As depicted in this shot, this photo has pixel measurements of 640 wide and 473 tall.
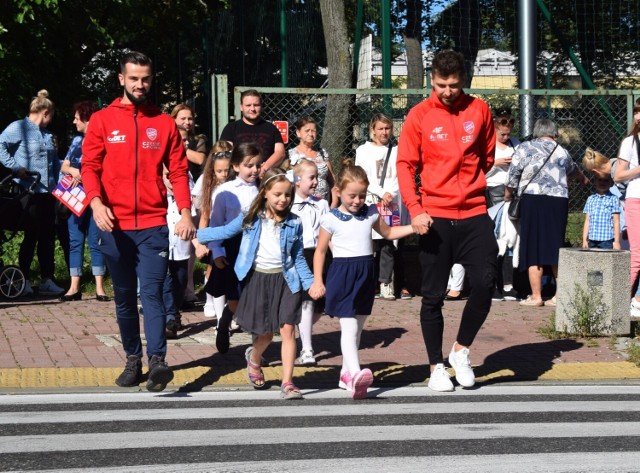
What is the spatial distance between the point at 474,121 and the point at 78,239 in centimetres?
593

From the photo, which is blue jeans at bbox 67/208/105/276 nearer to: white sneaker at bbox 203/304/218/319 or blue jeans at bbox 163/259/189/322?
A: white sneaker at bbox 203/304/218/319

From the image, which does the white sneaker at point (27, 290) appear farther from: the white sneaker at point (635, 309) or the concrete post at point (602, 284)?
the white sneaker at point (635, 309)

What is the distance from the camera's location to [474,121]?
784cm

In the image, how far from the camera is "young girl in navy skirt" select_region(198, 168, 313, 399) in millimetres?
7758

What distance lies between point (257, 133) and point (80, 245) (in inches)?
94.5

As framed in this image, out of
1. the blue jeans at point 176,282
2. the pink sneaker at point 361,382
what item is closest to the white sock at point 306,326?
the pink sneaker at point 361,382

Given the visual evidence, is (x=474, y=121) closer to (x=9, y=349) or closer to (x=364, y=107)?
(x=9, y=349)

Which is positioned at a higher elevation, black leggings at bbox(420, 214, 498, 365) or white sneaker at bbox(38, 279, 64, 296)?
black leggings at bbox(420, 214, 498, 365)

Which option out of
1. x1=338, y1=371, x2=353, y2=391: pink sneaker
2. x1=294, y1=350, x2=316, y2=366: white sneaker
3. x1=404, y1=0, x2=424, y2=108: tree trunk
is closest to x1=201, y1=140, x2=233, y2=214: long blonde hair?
→ x1=294, y1=350, x2=316, y2=366: white sneaker

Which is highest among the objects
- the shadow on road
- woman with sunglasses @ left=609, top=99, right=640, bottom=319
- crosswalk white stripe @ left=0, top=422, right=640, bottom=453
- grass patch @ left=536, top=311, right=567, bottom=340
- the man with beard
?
the man with beard

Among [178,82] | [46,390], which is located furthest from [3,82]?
[46,390]

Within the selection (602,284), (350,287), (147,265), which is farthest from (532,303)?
(147,265)

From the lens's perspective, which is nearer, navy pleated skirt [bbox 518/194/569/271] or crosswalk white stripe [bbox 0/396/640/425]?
crosswalk white stripe [bbox 0/396/640/425]

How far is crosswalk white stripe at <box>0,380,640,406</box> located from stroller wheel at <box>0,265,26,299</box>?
4.86 meters
